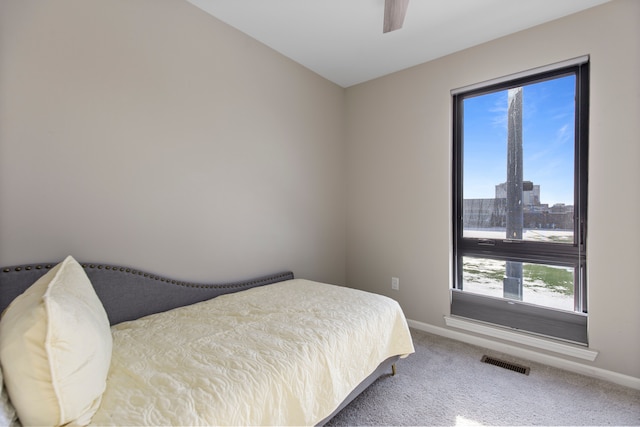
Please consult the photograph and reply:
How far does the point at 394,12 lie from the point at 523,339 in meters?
2.53

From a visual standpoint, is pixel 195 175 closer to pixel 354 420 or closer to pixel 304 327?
pixel 304 327

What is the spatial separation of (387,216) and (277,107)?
1.54 m

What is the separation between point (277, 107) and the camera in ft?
8.20

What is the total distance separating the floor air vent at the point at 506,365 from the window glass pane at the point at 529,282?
20.4 inches

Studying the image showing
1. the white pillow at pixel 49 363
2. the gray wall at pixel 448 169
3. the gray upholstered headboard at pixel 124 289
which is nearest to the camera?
the white pillow at pixel 49 363

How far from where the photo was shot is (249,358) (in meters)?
1.15

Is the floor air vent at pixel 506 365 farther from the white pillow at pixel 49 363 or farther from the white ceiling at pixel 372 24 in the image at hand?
the white ceiling at pixel 372 24

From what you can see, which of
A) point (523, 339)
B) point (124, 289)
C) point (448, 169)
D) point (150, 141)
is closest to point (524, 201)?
point (448, 169)

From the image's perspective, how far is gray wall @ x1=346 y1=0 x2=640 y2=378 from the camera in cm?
181

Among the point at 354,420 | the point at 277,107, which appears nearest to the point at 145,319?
the point at 354,420

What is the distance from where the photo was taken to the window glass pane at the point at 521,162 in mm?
2109

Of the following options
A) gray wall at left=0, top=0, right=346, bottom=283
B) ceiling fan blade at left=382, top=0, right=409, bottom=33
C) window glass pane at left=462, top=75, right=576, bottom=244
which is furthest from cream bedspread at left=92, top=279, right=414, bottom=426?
ceiling fan blade at left=382, top=0, right=409, bottom=33

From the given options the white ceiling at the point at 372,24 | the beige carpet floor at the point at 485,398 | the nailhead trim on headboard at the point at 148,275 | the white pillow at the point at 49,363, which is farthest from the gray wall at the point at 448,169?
the white pillow at the point at 49,363

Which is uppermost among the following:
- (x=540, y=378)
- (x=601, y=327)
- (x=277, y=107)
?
(x=277, y=107)
